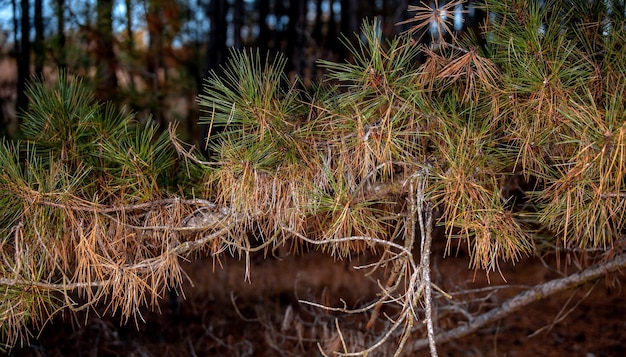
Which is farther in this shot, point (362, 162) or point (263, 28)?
point (263, 28)

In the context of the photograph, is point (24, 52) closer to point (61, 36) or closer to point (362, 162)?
point (61, 36)

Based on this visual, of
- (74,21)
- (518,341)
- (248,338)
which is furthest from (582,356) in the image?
(74,21)

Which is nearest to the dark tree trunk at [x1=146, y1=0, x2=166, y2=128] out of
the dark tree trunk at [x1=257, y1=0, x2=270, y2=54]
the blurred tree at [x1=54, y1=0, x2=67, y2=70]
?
the blurred tree at [x1=54, y1=0, x2=67, y2=70]

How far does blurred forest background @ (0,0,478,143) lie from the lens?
150 inches

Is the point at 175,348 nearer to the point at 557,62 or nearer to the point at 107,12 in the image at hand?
the point at 107,12

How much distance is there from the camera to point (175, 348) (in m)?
3.93

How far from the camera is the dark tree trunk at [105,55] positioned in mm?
4191

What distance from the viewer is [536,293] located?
259 centimetres

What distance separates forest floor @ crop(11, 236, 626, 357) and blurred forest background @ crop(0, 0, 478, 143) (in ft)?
4.06

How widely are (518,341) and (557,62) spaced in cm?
268

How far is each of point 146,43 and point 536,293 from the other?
16.2ft

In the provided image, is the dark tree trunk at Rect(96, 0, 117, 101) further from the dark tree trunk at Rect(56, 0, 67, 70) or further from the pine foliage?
the pine foliage

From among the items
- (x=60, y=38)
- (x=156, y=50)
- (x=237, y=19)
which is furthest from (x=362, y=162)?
(x=156, y=50)

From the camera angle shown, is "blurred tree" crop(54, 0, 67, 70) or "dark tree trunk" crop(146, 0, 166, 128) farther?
"dark tree trunk" crop(146, 0, 166, 128)
